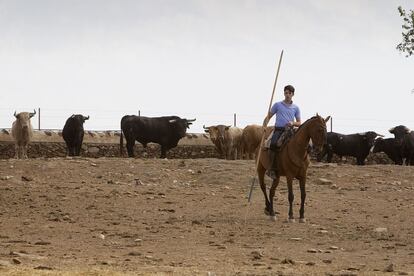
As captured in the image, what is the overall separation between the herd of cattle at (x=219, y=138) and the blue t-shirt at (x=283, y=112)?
1392 centimetres

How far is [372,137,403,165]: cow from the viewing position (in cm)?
3425

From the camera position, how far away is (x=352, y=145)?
35219mm

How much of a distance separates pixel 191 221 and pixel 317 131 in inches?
108

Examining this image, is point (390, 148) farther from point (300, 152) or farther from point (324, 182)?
point (300, 152)

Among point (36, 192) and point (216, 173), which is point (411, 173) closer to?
point (216, 173)

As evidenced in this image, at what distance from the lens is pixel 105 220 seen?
13547 millimetres

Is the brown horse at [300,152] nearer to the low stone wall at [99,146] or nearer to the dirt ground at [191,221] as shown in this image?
the dirt ground at [191,221]

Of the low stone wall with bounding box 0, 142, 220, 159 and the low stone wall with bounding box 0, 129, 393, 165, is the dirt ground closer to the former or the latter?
the low stone wall with bounding box 0, 142, 220, 159

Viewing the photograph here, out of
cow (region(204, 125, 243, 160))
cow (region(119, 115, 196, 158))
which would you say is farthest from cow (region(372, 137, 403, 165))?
cow (region(119, 115, 196, 158))

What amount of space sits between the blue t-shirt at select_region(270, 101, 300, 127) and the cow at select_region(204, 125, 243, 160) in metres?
17.0

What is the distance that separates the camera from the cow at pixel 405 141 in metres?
33.7

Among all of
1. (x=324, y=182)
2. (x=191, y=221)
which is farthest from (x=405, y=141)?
(x=191, y=221)

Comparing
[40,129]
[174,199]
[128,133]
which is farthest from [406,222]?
[40,129]

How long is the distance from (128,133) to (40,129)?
643 cm
